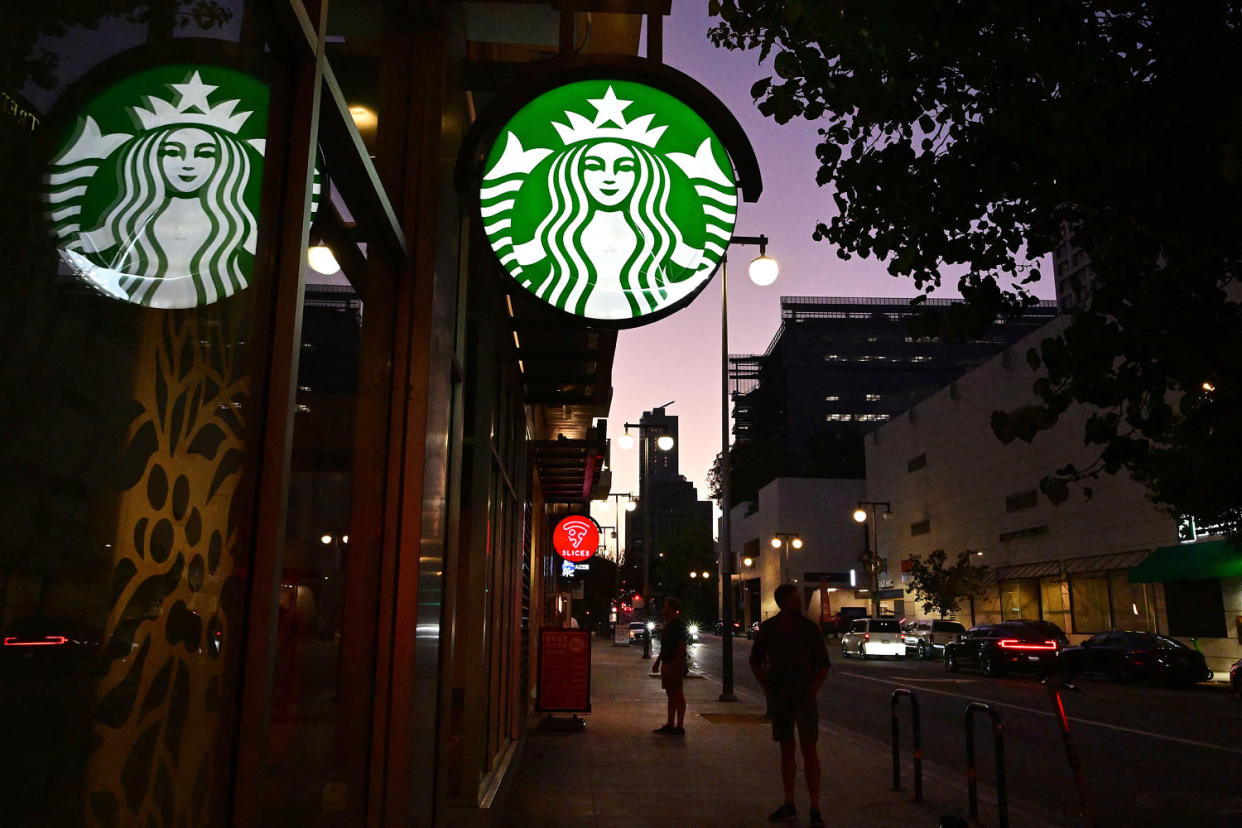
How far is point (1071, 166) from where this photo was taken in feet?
16.2

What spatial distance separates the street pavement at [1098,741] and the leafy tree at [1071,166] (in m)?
4.30

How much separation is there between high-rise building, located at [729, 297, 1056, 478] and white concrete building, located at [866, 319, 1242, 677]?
5947 centimetres

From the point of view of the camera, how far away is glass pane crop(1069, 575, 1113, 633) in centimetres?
3719

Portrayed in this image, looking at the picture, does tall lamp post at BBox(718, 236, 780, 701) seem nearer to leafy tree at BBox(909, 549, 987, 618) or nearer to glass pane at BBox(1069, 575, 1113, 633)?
glass pane at BBox(1069, 575, 1113, 633)

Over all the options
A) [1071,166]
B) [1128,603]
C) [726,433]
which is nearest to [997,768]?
[1071,166]

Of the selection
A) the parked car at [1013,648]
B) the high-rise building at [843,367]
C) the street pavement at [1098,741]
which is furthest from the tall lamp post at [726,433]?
the high-rise building at [843,367]

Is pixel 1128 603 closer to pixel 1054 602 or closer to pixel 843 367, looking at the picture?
pixel 1054 602

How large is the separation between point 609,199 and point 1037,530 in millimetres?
42676

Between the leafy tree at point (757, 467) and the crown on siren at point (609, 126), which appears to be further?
the leafy tree at point (757, 467)

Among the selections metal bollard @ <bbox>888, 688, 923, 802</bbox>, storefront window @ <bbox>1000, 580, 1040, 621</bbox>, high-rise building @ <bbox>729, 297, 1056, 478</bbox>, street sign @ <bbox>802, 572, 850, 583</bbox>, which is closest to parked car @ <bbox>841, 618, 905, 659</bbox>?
storefront window @ <bbox>1000, 580, 1040, 621</bbox>

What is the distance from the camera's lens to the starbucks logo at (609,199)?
11.6ft

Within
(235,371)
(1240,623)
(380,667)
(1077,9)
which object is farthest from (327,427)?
(1240,623)

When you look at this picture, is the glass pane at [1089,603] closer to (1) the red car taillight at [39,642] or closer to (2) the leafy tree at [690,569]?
(1) the red car taillight at [39,642]

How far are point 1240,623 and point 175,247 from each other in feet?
113
